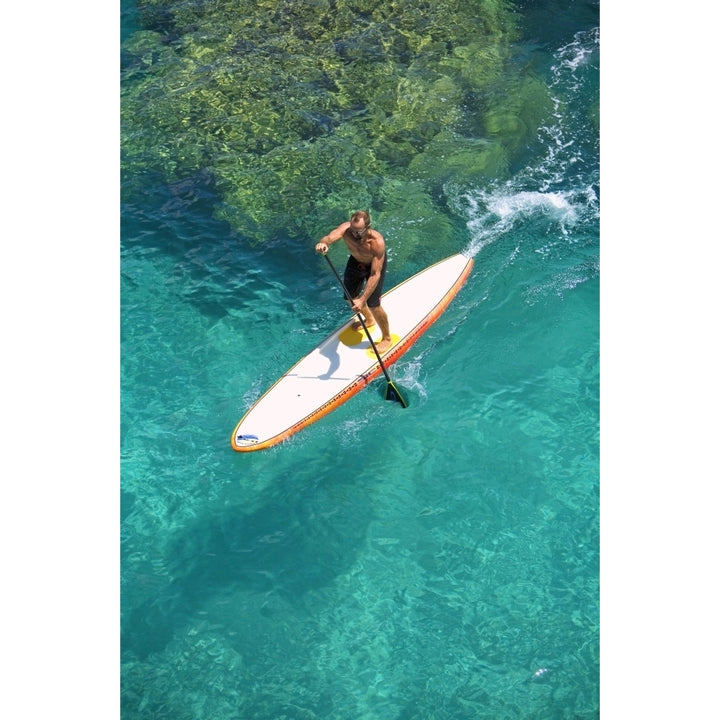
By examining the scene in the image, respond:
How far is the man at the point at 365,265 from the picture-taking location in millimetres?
10188

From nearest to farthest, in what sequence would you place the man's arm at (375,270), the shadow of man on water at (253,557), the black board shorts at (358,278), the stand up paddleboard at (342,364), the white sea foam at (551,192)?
the shadow of man on water at (253,557), the man's arm at (375,270), the stand up paddleboard at (342,364), the black board shorts at (358,278), the white sea foam at (551,192)

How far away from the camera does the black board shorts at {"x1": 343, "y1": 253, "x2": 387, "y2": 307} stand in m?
10.9

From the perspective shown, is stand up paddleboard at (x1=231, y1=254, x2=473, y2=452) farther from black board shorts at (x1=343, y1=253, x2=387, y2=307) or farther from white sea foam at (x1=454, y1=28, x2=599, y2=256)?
white sea foam at (x1=454, y1=28, x2=599, y2=256)

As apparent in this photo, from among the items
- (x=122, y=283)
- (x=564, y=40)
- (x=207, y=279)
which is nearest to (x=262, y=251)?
(x=207, y=279)

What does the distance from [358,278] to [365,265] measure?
0.30m

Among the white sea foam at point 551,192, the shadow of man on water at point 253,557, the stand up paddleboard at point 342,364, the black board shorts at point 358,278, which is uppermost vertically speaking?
the black board shorts at point 358,278

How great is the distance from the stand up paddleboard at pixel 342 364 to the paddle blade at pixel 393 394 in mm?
296

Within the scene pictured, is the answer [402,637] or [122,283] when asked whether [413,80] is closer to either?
[122,283]

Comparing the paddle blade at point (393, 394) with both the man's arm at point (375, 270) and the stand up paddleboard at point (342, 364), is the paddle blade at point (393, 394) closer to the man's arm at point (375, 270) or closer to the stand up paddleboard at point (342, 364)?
the stand up paddleboard at point (342, 364)

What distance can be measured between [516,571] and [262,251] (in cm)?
679

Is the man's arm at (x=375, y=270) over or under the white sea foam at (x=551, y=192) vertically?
over

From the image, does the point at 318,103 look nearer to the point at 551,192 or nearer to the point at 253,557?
the point at 551,192

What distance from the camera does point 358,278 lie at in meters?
11.2

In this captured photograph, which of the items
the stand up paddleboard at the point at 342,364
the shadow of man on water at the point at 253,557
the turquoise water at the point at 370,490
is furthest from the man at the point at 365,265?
the shadow of man on water at the point at 253,557
